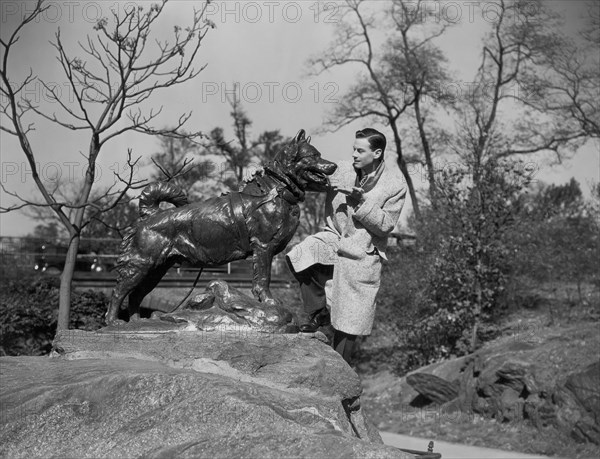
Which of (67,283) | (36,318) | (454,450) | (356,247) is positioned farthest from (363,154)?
(36,318)

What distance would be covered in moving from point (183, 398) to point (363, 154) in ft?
8.22

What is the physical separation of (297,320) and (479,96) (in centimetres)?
1621

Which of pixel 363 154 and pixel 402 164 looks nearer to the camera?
pixel 363 154

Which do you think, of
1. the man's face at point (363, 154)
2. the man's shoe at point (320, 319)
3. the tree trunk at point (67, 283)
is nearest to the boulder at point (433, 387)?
the tree trunk at point (67, 283)

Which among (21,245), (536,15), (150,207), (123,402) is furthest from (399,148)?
(123,402)

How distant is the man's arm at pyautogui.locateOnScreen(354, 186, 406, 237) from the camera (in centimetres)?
692

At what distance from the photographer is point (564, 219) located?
19.3 metres

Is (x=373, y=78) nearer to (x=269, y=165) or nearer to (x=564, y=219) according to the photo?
(x=564, y=219)

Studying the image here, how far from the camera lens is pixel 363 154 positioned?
7.12 metres

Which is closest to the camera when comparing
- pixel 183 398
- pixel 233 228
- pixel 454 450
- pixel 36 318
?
pixel 183 398

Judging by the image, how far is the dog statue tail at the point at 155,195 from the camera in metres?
7.38

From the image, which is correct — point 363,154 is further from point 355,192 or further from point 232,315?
Answer: point 232,315

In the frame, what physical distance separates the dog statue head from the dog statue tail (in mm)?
866

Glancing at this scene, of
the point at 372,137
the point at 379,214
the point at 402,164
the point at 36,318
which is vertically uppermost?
the point at 402,164
